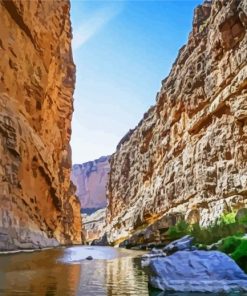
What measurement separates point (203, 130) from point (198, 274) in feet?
142

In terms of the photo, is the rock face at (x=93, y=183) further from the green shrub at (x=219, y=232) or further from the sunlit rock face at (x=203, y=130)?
the green shrub at (x=219, y=232)

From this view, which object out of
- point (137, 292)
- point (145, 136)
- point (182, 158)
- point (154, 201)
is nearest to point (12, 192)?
point (137, 292)

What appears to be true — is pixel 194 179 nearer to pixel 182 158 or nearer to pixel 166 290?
pixel 182 158

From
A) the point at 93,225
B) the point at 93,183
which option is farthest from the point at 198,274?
the point at 93,183

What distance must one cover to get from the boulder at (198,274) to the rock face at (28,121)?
2036cm

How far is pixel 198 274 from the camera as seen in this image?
1022cm

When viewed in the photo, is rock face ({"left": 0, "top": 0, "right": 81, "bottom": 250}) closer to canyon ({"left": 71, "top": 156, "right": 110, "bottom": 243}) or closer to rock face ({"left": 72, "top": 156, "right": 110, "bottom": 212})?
canyon ({"left": 71, "top": 156, "right": 110, "bottom": 243})

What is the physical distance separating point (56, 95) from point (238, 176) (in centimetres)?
3120

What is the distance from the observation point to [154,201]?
65.1 m

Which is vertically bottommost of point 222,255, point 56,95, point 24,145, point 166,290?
point 166,290

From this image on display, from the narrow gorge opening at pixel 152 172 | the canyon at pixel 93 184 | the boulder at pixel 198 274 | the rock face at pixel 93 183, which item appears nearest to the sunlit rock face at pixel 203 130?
the narrow gorge opening at pixel 152 172

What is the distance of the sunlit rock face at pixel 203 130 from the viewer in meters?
42.3

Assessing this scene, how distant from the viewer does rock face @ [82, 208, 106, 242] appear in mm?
135575

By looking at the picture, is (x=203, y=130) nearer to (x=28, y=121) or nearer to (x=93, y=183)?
(x=28, y=121)
